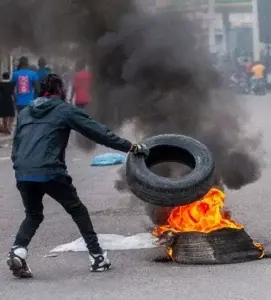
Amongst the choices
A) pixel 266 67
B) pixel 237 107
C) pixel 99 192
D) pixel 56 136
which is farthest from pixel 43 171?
pixel 266 67

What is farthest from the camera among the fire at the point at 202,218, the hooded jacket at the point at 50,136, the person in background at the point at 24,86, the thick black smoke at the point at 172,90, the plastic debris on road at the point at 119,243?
the person in background at the point at 24,86

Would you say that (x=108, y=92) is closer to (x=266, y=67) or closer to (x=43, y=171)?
(x=43, y=171)

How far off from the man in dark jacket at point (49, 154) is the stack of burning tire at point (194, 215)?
0.30 metres

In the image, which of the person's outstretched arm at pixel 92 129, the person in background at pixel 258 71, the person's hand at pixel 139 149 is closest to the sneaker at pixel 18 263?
the person's outstretched arm at pixel 92 129

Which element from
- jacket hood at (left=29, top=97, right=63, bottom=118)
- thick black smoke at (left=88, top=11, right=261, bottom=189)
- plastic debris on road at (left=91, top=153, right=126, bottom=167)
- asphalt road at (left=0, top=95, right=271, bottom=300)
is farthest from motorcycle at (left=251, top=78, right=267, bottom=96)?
jacket hood at (left=29, top=97, right=63, bottom=118)

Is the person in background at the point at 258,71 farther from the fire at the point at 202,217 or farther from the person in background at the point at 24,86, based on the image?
the fire at the point at 202,217

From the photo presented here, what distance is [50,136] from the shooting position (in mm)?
7195

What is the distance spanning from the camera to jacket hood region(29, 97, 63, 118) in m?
7.27

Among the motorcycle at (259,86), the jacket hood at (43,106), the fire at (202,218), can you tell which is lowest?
the motorcycle at (259,86)

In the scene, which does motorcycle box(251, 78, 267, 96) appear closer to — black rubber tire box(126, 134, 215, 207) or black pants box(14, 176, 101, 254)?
black rubber tire box(126, 134, 215, 207)

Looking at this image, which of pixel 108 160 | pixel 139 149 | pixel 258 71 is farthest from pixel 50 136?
pixel 258 71

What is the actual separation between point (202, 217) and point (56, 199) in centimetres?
118

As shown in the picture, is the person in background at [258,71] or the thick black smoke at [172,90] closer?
the thick black smoke at [172,90]

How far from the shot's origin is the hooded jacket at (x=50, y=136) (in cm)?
716
